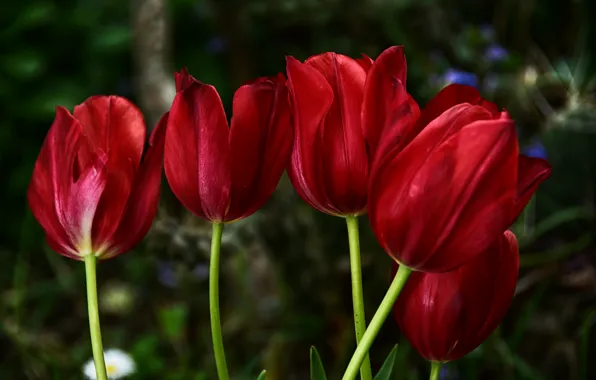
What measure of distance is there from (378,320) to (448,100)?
0.14 metres

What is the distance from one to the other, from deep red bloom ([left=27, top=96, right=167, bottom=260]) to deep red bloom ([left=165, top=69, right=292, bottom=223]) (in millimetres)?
31

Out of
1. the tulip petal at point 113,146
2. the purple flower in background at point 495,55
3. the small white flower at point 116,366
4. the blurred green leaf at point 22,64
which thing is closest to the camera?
the tulip petal at point 113,146

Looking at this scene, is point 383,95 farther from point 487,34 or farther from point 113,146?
point 487,34

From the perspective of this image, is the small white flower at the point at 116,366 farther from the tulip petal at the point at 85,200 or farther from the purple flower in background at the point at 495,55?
the purple flower in background at the point at 495,55

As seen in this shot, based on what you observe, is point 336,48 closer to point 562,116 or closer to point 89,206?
point 562,116

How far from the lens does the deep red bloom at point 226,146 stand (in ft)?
1.60

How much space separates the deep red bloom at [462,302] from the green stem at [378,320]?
0.06 meters

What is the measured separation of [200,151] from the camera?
1.62ft

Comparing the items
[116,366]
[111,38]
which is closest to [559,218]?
[116,366]

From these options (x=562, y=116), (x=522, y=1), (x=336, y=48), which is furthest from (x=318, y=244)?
(x=522, y=1)

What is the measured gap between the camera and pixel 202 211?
0.51m

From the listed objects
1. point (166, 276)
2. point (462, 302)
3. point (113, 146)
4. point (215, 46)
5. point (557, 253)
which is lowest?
point (166, 276)

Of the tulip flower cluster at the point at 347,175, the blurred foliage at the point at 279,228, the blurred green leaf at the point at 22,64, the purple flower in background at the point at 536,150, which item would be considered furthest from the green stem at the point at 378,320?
the blurred green leaf at the point at 22,64

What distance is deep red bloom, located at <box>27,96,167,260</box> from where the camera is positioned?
52 cm
